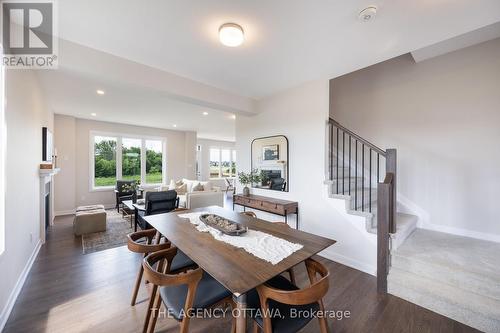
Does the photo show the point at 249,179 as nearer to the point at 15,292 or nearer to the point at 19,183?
the point at 19,183

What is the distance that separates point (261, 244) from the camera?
1.63 m

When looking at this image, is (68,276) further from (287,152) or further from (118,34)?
(287,152)

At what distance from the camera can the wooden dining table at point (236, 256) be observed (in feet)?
3.71

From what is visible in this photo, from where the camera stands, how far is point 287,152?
3.50 m

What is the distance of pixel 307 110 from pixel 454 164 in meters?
2.24

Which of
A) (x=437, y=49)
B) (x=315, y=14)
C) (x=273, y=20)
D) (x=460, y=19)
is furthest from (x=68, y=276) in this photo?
(x=437, y=49)

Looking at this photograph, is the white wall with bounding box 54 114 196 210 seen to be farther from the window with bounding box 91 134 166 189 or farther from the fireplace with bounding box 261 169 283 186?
the fireplace with bounding box 261 169 283 186

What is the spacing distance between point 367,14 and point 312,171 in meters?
2.00

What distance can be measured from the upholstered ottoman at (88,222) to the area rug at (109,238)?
13 centimetres

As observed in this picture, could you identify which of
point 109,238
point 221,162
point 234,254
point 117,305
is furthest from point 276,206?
point 221,162

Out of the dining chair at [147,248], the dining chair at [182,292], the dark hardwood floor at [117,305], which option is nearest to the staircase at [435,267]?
the dark hardwood floor at [117,305]

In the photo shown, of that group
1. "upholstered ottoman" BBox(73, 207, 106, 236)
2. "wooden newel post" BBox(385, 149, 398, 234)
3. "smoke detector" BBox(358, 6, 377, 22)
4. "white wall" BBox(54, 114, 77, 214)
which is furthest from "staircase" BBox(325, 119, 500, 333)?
"white wall" BBox(54, 114, 77, 214)
